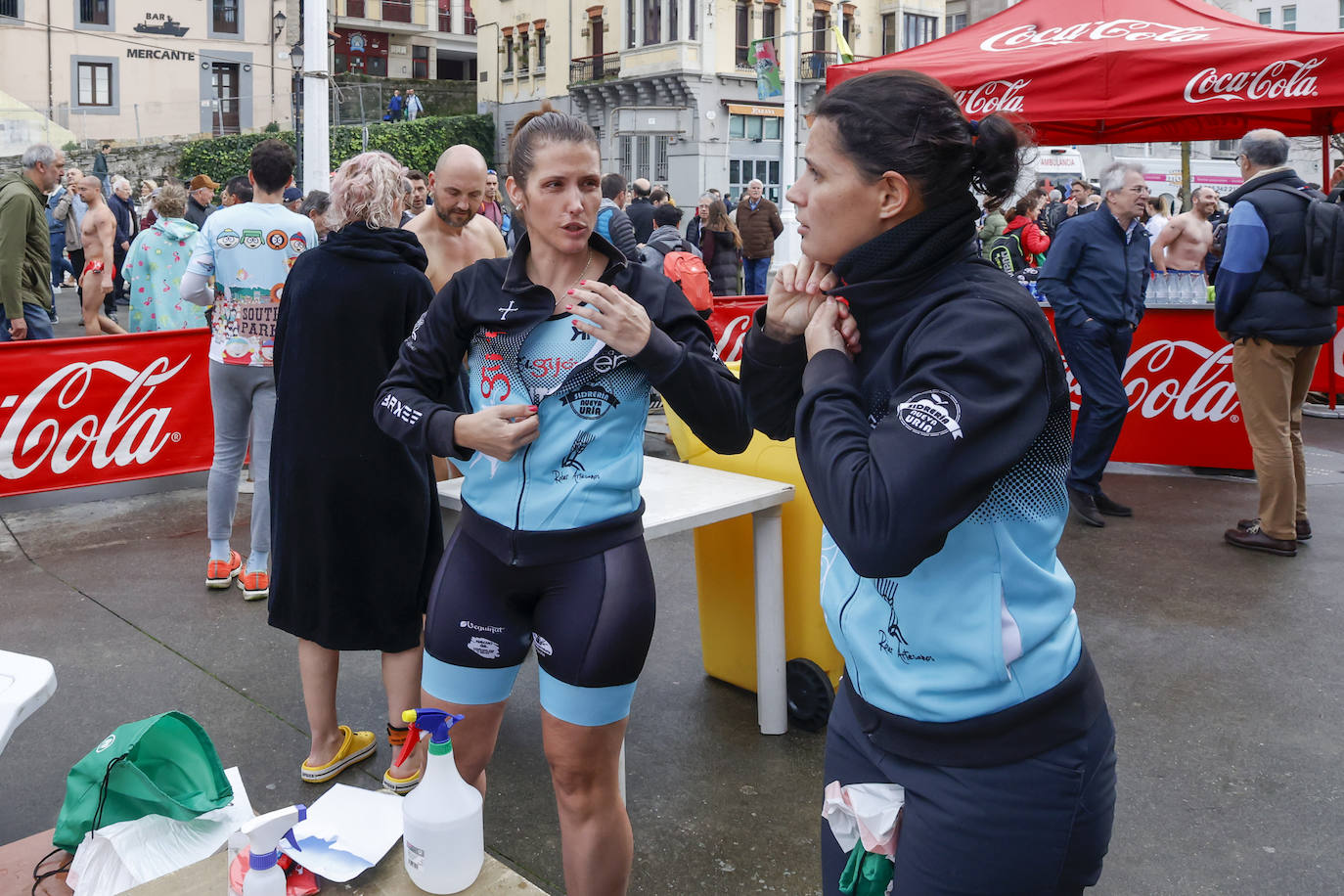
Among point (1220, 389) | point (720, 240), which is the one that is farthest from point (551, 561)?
point (720, 240)

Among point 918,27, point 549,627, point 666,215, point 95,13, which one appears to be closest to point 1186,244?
point 666,215

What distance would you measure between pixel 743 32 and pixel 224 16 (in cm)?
1999

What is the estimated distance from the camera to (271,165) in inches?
187

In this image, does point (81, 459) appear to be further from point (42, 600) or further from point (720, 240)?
point (720, 240)

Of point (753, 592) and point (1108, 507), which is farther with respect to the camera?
point (1108, 507)

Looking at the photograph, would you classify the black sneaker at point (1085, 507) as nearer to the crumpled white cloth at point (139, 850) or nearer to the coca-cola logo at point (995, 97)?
the coca-cola logo at point (995, 97)

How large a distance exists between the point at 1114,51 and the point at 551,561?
558 cm

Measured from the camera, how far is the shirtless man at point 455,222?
Answer: 4316 millimetres

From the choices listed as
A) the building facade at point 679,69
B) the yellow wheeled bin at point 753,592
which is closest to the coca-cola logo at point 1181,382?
the yellow wheeled bin at point 753,592

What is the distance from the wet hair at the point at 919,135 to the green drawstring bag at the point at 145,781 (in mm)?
1826

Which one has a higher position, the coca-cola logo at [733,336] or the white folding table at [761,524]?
the coca-cola logo at [733,336]

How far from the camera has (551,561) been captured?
233 centimetres

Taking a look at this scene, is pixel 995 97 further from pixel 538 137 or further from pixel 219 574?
pixel 538 137

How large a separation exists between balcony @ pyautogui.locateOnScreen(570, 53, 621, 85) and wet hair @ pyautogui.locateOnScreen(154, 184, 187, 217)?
1321 inches
